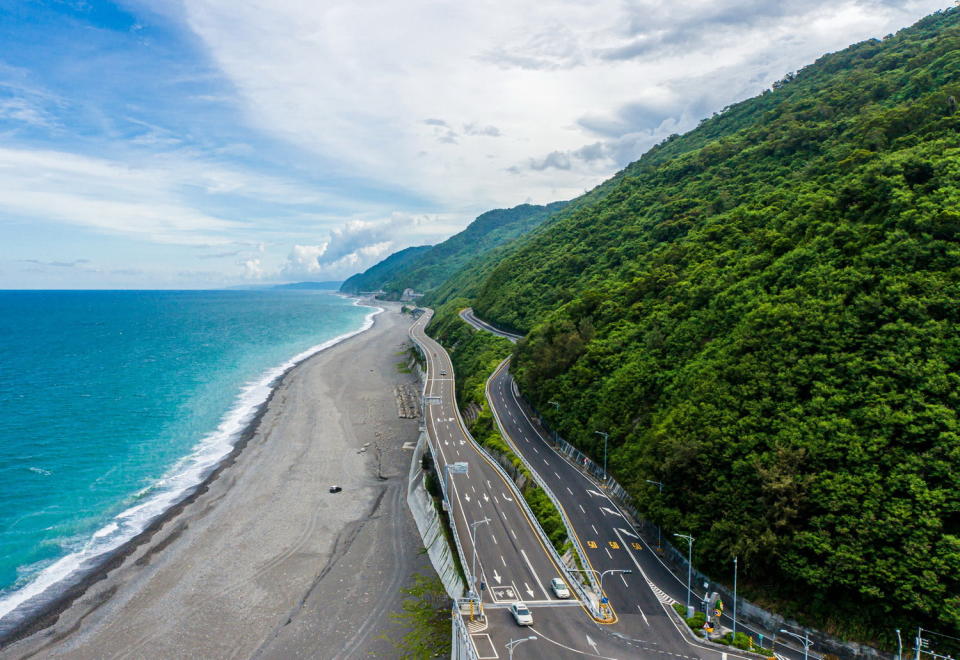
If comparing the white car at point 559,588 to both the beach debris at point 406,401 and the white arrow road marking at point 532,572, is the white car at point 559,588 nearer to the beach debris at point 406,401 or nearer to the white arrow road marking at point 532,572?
the white arrow road marking at point 532,572

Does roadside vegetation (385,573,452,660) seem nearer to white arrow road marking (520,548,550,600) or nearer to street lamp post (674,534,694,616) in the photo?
white arrow road marking (520,548,550,600)

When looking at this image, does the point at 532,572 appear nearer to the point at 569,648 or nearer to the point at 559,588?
the point at 559,588

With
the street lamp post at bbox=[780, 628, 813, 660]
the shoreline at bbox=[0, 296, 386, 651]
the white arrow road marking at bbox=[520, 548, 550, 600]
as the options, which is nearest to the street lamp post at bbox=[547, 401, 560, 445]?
the white arrow road marking at bbox=[520, 548, 550, 600]

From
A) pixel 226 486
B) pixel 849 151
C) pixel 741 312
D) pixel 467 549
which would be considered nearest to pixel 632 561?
pixel 467 549

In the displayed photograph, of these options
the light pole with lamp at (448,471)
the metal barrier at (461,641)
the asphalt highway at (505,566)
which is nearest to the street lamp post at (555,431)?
the asphalt highway at (505,566)

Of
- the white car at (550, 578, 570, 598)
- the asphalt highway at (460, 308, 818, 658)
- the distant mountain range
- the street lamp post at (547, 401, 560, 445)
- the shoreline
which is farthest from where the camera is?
the street lamp post at (547, 401, 560, 445)
